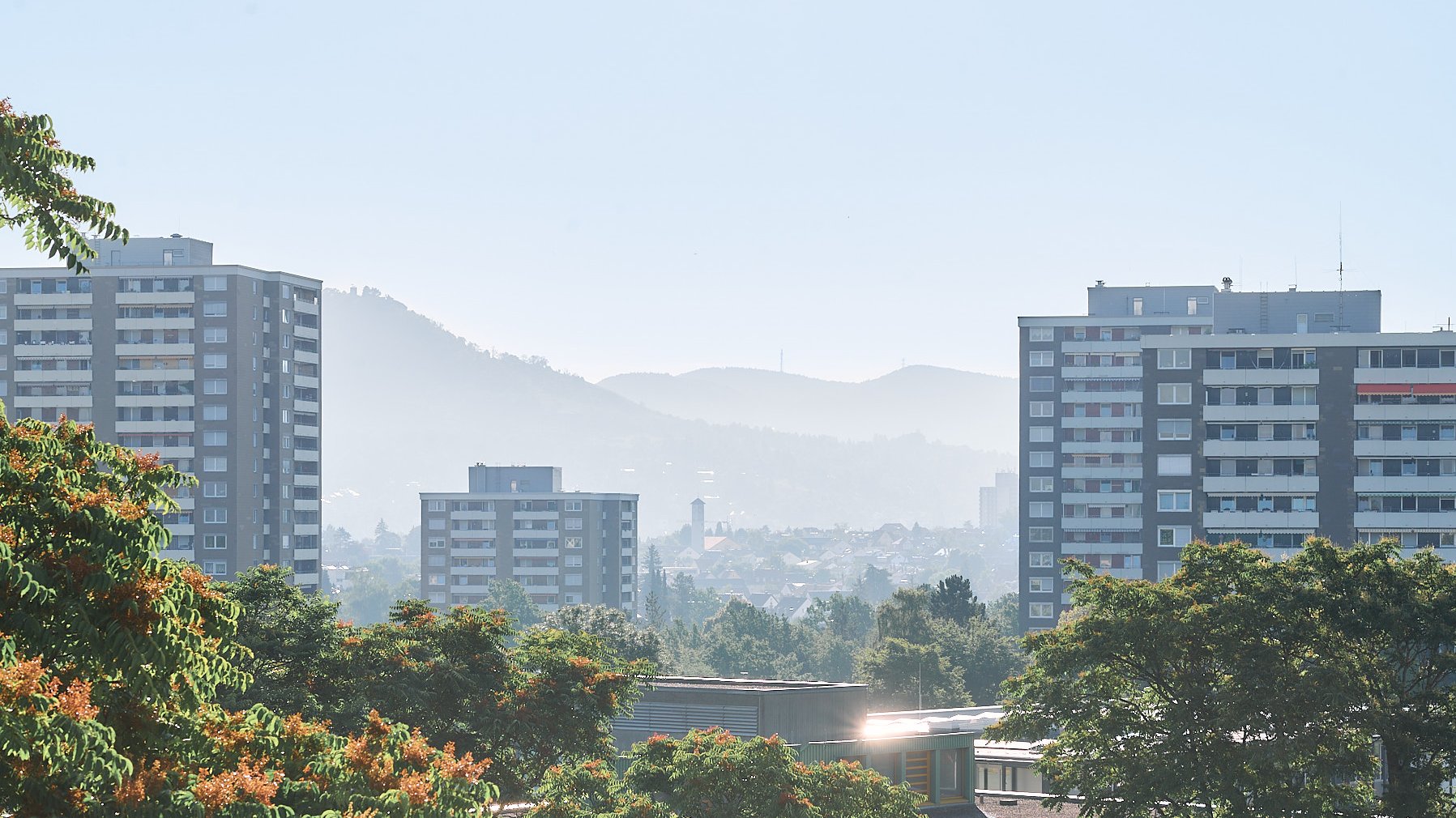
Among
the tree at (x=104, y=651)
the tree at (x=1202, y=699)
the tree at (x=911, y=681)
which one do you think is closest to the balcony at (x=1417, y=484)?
the tree at (x=911, y=681)

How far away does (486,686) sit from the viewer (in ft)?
144

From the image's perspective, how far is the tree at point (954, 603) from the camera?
16738 cm

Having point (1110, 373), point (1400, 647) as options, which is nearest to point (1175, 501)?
point (1110, 373)

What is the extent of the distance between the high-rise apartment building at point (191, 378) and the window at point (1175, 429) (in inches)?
2993

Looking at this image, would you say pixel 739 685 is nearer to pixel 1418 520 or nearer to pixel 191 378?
pixel 1418 520

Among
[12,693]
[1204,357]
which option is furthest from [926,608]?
[12,693]

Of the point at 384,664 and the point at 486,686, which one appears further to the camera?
the point at 486,686

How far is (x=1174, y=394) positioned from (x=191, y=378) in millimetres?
86299

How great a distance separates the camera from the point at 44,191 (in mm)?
17156

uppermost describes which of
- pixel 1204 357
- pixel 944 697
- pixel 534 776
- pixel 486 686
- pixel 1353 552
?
pixel 1204 357

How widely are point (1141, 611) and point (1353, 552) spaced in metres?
6.56

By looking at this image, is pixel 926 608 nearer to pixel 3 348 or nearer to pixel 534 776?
pixel 3 348

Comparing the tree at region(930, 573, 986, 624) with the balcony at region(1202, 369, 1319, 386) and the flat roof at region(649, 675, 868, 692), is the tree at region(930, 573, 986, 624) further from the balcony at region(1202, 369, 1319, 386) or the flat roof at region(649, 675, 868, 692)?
the flat roof at region(649, 675, 868, 692)

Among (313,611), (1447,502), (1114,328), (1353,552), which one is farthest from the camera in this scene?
(1114,328)
